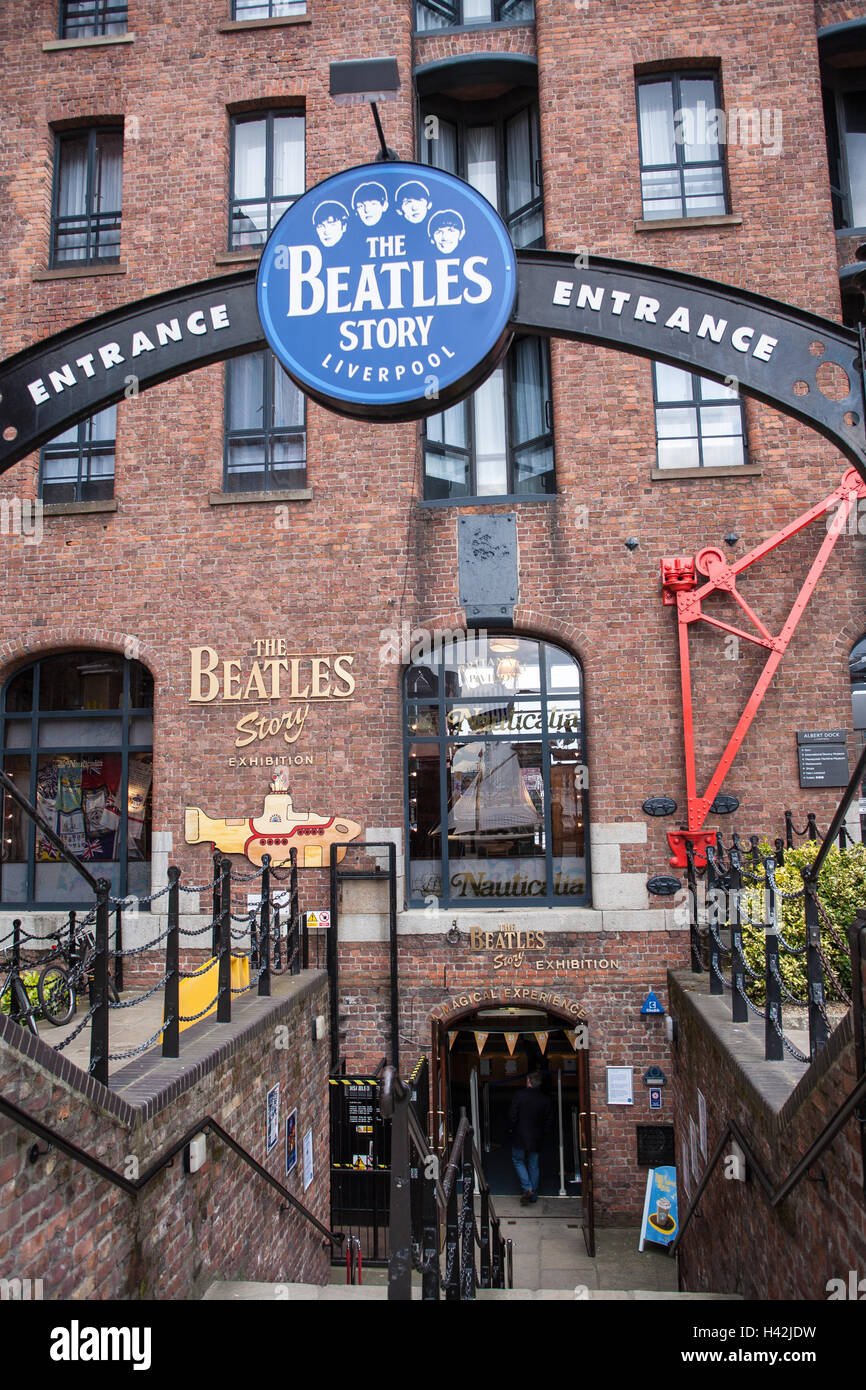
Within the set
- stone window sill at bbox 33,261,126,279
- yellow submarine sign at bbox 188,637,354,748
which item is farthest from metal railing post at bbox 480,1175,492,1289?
stone window sill at bbox 33,261,126,279

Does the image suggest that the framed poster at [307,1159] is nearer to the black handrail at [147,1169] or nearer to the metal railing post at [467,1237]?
the black handrail at [147,1169]

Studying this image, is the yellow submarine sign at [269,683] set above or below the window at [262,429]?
below

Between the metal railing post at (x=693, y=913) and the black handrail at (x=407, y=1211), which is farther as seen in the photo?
the metal railing post at (x=693, y=913)

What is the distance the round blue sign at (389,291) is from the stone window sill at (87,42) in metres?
10.2

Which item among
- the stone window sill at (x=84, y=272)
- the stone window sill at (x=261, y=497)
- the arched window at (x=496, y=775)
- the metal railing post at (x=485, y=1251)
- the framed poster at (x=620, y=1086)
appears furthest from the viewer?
the stone window sill at (x=84, y=272)

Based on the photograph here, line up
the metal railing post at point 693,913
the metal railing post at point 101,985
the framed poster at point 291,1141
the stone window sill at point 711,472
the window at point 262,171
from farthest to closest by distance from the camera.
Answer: the window at point 262,171 < the stone window sill at point 711,472 < the metal railing post at point 693,913 < the framed poster at point 291,1141 < the metal railing post at point 101,985

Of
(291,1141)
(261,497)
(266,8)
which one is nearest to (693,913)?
(291,1141)

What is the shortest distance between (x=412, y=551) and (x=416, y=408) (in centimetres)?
683

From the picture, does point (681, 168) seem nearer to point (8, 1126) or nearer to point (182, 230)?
point (182, 230)

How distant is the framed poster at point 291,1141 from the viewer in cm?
772

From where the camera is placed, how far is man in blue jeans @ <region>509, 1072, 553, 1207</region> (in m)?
10.1

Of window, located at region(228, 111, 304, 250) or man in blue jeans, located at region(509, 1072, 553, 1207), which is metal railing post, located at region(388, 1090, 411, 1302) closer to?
man in blue jeans, located at region(509, 1072, 553, 1207)

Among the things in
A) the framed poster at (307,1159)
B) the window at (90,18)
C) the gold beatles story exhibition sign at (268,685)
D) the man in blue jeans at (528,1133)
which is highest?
the window at (90,18)

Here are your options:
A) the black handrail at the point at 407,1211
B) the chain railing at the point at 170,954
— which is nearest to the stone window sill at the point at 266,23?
the chain railing at the point at 170,954
